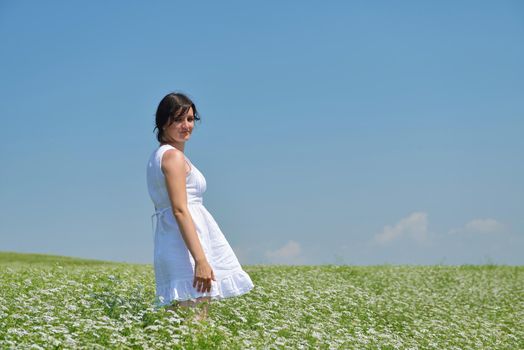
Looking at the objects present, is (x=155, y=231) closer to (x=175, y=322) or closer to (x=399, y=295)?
(x=175, y=322)

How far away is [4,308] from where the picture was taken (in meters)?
9.84

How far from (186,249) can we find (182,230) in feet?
1.29

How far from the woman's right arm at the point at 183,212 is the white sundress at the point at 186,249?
0.72 feet

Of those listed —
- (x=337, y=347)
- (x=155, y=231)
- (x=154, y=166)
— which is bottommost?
(x=337, y=347)

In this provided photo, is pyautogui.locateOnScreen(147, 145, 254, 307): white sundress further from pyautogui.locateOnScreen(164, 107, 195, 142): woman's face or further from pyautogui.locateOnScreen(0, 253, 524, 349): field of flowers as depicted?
pyautogui.locateOnScreen(0, 253, 524, 349): field of flowers

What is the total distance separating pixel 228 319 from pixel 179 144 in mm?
3267

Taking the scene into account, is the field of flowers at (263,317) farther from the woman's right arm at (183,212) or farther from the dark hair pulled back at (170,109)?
the dark hair pulled back at (170,109)

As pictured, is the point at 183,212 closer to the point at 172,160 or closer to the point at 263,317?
the point at 172,160

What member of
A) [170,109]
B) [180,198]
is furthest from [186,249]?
[170,109]

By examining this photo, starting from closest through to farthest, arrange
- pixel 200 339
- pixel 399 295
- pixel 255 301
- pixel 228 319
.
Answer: pixel 200 339 → pixel 228 319 → pixel 255 301 → pixel 399 295

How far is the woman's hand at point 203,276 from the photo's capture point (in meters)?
8.17

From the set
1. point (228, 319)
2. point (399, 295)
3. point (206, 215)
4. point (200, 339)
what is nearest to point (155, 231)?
point (206, 215)

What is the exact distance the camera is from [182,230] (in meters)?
8.19

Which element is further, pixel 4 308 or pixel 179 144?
pixel 4 308
